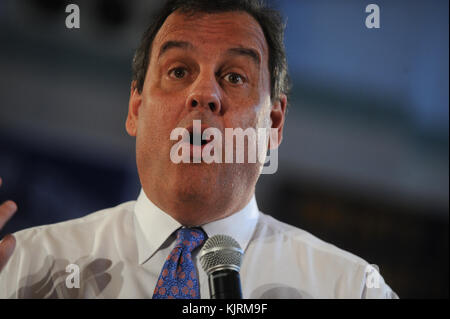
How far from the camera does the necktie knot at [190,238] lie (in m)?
1.38

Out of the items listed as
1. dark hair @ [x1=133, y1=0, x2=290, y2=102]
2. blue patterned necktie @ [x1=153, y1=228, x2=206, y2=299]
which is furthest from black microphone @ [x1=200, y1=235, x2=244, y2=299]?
dark hair @ [x1=133, y1=0, x2=290, y2=102]

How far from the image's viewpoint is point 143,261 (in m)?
1.43

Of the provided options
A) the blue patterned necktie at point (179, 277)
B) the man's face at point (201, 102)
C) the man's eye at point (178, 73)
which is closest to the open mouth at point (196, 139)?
the man's face at point (201, 102)

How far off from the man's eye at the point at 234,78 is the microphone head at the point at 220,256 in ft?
1.85

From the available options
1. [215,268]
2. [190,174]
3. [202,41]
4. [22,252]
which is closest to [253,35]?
[202,41]

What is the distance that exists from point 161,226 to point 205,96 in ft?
1.35

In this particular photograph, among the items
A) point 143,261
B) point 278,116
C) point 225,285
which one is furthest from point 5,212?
point 278,116

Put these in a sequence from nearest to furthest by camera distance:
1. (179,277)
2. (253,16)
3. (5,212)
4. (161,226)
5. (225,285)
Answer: (225,285)
(5,212)
(179,277)
(161,226)
(253,16)

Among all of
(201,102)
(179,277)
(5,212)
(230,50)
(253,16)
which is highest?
(253,16)

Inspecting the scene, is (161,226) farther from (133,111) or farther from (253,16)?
(253,16)

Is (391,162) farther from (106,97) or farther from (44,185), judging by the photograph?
(44,185)

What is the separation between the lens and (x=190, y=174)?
1.36 metres

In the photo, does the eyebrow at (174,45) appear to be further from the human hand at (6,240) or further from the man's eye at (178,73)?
the human hand at (6,240)

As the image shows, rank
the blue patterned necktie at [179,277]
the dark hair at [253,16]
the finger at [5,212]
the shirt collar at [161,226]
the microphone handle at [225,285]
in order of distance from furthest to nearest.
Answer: the dark hair at [253,16]
the shirt collar at [161,226]
the blue patterned necktie at [179,277]
the finger at [5,212]
the microphone handle at [225,285]
